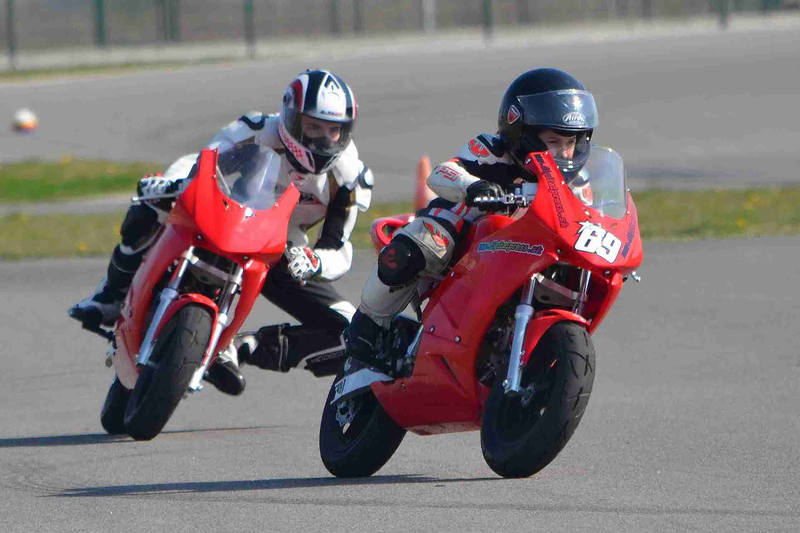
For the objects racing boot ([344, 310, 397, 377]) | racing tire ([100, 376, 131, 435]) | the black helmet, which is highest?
the black helmet

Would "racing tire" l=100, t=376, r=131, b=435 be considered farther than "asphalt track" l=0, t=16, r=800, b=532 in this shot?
Yes

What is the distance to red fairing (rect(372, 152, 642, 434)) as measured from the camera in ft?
19.0

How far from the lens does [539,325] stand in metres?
5.74

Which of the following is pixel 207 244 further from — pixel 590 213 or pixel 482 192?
pixel 590 213

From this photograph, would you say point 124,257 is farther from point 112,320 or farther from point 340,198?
point 340,198

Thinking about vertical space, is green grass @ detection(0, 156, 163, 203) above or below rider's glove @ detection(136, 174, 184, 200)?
below

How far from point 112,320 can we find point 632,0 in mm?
32217

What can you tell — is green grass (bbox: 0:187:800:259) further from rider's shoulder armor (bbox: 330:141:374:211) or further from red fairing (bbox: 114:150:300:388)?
red fairing (bbox: 114:150:300:388)

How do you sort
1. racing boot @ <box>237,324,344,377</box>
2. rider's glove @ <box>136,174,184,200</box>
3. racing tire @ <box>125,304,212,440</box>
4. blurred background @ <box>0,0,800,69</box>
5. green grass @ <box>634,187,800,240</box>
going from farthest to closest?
blurred background @ <box>0,0,800,69</box> → green grass @ <box>634,187,800,240</box> → racing boot @ <box>237,324,344,377</box> → rider's glove @ <box>136,174,184,200</box> → racing tire @ <box>125,304,212,440</box>

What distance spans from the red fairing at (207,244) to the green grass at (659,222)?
7098mm

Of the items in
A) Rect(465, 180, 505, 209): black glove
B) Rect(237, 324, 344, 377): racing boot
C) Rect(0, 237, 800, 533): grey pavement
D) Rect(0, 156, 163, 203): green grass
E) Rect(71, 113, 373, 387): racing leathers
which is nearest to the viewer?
Rect(0, 237, 800, 533): grey pavement

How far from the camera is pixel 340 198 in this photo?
26.3 ft

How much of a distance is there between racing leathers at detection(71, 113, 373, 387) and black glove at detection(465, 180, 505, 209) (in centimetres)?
176

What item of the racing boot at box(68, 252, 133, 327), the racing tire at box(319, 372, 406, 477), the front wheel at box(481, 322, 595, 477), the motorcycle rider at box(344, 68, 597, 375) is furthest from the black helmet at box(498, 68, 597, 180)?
the racing boot at box(68, 252, 133, 327)
